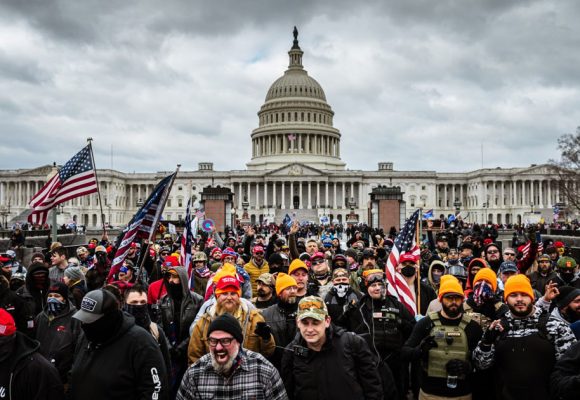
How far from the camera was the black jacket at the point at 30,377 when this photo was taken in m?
4.04

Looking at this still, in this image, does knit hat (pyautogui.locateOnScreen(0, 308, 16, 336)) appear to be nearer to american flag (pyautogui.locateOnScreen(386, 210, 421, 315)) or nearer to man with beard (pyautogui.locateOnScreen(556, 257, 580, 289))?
american flag (pyautogui.locateOnScreen(386, 210, 421, 315))

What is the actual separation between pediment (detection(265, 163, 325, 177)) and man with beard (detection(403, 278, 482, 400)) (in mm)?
97195

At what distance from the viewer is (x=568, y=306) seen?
556 cm

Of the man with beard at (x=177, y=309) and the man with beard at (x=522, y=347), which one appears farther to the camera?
the man with beard at (x=177, y=309)

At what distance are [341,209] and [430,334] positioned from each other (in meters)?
96.3

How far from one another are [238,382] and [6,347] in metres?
1.73

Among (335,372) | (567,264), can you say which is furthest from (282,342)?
(567,264)

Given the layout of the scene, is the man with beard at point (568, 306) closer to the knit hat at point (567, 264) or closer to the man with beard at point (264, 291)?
the man with beard at point (264, 291)

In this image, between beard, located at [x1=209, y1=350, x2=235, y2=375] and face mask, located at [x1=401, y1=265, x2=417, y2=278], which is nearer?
beard, located at [x1=209, y1=350, x2=235, y2=375]

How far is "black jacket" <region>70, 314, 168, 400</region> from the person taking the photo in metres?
4.19

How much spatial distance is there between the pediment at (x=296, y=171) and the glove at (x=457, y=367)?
320ft

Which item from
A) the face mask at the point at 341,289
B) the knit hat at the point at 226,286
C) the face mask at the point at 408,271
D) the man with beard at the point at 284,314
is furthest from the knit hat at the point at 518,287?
the face mask at the point at 408,271

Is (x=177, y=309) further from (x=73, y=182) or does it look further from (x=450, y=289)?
(x=73, y=182)

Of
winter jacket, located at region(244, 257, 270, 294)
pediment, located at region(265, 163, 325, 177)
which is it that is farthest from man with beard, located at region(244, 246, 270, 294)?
pediment, located at region(265, 163, 325, 177)
